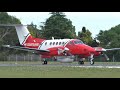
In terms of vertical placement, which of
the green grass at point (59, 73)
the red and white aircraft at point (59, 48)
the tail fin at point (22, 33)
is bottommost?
the green grass at point (59, 73)

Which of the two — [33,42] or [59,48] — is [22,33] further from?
[59,48]

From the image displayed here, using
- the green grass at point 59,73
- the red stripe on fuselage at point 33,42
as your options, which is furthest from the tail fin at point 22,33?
the green grass at point 59,73

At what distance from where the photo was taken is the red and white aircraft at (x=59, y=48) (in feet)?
156

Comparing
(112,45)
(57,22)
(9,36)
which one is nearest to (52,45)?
(112,45)

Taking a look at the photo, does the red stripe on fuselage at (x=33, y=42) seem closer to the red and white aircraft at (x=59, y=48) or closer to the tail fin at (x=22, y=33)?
the red and white aircraft at (x=59, y=48)

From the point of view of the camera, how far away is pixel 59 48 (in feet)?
163

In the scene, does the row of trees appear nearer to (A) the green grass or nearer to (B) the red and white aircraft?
(B) the red and white aircraft

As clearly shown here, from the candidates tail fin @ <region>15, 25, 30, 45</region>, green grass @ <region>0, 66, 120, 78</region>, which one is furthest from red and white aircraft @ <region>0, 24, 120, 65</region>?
green grass @ <region>0, 66, 120, 78</region>

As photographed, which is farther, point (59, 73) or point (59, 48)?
point (59, 48)

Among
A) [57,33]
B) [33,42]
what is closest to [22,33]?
[33,42]
